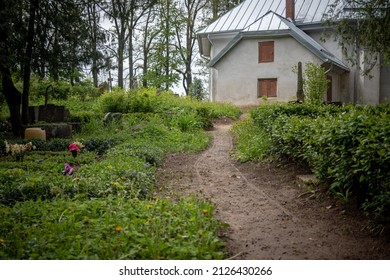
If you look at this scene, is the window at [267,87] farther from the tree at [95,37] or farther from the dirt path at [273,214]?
the dirt path at [273,214]

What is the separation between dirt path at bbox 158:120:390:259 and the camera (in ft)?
13.1

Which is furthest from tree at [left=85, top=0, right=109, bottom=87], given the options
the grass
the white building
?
the white building

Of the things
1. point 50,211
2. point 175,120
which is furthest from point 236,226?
point 175,120

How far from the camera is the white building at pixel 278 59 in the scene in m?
22.8

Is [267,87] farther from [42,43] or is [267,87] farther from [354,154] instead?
[354,154]

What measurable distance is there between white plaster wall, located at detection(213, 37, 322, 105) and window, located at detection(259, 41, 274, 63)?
226 millimetres

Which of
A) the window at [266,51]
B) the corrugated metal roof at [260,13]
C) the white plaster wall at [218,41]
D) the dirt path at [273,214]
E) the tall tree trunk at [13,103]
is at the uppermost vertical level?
the corrugated metal roof at [260,13]

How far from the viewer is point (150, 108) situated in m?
16.9

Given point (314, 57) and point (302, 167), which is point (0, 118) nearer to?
point (302, 167)

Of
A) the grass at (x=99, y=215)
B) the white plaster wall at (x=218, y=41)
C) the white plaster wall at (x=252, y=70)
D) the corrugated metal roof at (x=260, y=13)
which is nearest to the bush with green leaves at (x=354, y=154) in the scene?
the grass at (x=99, y=215)

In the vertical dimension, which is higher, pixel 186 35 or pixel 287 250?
pixel 186 35

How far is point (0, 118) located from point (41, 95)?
8039 millimetres

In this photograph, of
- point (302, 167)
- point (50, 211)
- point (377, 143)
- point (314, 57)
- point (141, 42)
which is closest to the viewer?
point (377, 143)

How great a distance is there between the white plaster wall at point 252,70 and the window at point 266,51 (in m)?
0.23
